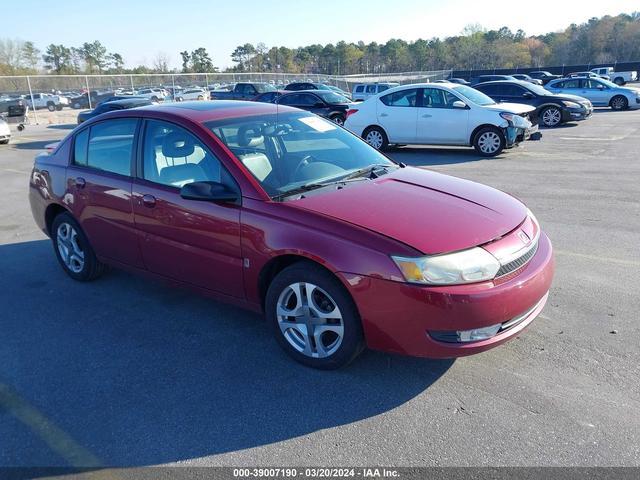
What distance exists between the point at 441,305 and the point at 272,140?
6.52 feet

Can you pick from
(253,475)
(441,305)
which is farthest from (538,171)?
(253,475)

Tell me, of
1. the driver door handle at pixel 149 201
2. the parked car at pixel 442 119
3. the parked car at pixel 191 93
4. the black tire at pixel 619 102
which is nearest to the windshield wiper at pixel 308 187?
the driver door handle at pixel 149 201

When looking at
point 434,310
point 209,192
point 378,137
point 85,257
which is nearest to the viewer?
point 434,310

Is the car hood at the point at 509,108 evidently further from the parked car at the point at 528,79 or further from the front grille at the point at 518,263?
the parked car at the point at 528,79

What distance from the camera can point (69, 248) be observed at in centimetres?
500

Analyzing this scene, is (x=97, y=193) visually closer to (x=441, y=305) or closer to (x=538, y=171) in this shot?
(x=441, y=305)

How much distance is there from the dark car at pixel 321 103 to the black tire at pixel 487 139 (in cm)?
686

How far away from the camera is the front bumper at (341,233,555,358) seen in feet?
9.25

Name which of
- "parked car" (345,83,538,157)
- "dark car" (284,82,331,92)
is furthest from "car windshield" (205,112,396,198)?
"dark car" (284,82,331,92)

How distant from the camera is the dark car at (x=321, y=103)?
1825 centimetres

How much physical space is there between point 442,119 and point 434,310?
1027cm

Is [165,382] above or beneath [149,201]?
beneath

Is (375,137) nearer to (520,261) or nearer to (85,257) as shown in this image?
(85,257)

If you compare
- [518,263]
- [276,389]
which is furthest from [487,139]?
[276,389]
